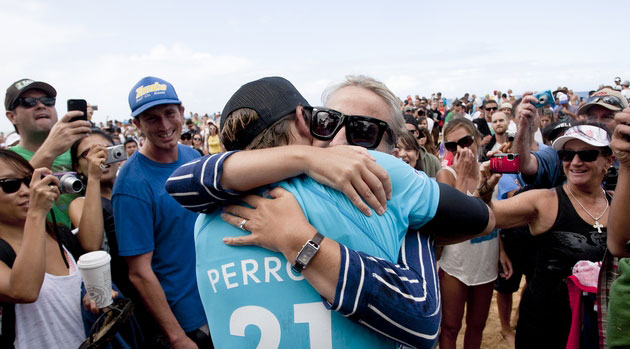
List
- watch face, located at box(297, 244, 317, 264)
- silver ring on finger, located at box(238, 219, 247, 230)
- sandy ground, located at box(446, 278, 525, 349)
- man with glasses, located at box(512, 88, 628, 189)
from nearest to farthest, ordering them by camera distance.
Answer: watch face, located at box(297, 244, 317, 264)
silver ring on finger, located at box(238, 219, 247, 230)
man with glasses, located at box(512, 88, 628, 189)
sandy ground, located at box(446, 278, 525, 349)

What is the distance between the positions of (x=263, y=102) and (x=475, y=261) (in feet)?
9.93

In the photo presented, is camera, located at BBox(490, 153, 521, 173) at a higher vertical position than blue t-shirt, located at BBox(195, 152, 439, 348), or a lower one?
lower

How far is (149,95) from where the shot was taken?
2.66 metres

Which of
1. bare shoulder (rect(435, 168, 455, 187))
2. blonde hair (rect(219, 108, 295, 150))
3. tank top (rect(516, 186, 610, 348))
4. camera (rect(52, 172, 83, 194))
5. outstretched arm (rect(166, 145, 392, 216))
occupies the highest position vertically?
blonde hair (rect(219, 108, 295, 150))

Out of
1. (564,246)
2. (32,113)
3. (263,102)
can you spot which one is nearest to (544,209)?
(564,246)

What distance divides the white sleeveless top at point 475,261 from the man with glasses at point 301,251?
8.12 feet

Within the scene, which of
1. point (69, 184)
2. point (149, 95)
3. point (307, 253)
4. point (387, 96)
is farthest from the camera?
point (149, 95)

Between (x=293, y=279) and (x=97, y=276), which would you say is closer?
(x=293, y=279)

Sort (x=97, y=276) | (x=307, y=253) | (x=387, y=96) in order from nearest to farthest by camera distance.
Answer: (x=307, y=253), (x=387, y=96), (x=97, y=276)

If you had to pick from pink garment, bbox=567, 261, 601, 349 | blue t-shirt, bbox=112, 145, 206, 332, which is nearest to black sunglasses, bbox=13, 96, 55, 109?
blue t-shirt, bbox=112, 145, 206, 332

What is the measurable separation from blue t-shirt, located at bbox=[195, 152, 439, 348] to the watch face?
3.7 inches

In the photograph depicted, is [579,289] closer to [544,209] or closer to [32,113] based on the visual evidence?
[544,209]

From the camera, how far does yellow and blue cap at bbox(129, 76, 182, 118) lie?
2660 millimetres

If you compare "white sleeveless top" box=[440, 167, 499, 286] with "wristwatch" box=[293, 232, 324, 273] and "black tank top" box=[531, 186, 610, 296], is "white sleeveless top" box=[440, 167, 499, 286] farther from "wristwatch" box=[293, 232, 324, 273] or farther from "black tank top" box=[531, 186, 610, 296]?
"wristwatch" box=[293, 232, 324, 273]
